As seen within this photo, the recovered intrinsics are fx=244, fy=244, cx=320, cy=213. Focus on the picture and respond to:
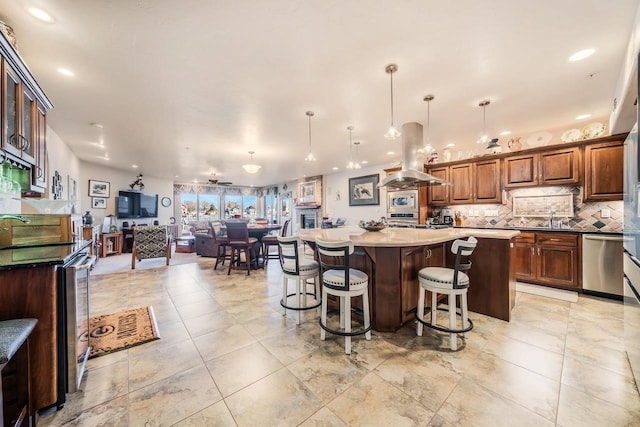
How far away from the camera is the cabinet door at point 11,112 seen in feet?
5.21

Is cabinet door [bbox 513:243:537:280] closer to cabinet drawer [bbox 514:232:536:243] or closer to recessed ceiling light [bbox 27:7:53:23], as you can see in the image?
cabinet drawer [bbox 514:232:536:243]

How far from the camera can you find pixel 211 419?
54.2 inches

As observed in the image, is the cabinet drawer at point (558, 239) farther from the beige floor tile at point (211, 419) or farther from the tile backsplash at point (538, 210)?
the beige floor tile at point (211, 419)

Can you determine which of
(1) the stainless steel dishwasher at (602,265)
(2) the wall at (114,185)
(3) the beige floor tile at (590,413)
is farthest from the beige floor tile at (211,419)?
(2) the wall at (114,185)

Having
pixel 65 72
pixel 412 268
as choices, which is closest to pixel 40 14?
pixel 65 72

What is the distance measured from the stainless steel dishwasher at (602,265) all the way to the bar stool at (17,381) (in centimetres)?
547

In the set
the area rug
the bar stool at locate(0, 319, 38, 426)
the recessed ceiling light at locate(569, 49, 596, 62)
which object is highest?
the recessed ceiling light at locate(569, 49, 596, 62)

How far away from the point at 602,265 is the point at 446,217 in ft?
7.44

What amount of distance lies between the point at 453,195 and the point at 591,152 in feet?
6.33

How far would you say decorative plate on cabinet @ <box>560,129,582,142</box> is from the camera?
370 cm

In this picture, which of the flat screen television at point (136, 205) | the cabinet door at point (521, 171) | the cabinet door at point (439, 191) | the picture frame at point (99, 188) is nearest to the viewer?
the cabinet door at point (521, 171)

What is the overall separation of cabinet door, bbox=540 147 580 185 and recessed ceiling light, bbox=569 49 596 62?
2109 mm

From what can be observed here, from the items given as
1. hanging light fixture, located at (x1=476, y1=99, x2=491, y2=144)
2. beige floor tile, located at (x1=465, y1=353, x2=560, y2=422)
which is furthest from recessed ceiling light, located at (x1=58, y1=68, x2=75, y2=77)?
hanging light fixture, located at (x1=476, y1=99, x2=491, y2=144)

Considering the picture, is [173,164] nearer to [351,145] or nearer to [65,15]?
[351,145]
